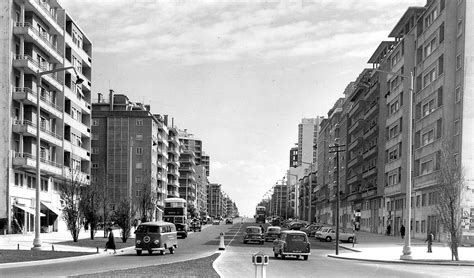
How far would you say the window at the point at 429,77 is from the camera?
66.7m

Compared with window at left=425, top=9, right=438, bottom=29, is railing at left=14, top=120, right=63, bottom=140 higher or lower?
lower

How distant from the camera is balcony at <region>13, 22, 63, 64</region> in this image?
6128cm

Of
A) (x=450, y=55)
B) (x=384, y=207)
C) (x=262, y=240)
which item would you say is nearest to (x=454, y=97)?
(x=450, y=55)

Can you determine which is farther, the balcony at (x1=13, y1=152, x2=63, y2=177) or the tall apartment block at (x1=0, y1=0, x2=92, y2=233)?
the balcony at (x1=13, y1=152, x2=63, y2=177)

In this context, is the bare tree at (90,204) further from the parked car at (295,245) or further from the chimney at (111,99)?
the chimney at (111,99)

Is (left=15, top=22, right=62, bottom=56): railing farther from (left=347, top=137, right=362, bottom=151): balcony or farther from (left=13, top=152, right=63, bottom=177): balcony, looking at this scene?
(left=347, top=137, right=362, bottom=151): balcony

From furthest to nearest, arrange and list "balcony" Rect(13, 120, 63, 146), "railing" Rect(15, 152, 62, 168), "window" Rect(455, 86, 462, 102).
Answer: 1. "railing" Rect(15, 152, 62, 168)
2. "balcony" Rect(13, 120, 63, 146)
3. "window" Rect(455, 86, 462, 102)

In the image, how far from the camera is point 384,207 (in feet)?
293

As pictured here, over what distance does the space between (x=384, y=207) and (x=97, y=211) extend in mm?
49737

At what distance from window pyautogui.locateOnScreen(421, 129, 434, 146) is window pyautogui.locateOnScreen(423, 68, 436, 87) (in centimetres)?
537

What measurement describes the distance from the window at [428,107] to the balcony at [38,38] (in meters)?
41.1

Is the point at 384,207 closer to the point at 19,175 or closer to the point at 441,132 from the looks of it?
the point at 441,132

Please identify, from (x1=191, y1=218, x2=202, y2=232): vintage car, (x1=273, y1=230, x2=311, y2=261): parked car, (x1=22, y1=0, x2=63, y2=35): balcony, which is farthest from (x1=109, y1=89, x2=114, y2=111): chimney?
(x1=273, y1=230, x2=311, y2=261): parked car

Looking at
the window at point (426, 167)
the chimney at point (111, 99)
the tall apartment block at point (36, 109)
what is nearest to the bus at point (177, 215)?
the tall apartment block at point (36, 109)
